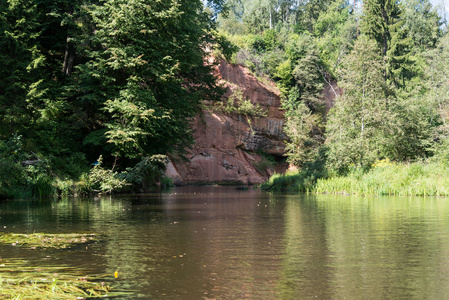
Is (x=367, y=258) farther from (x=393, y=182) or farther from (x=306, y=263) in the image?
(x=393, y=182)

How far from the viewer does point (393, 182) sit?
80.0ft

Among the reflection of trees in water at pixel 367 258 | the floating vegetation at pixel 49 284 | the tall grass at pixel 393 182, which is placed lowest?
the reflection of trees in water at pixel 367 258

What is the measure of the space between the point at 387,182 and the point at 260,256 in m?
19.4

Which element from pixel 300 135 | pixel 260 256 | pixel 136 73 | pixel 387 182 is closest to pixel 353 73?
pixel 387 182

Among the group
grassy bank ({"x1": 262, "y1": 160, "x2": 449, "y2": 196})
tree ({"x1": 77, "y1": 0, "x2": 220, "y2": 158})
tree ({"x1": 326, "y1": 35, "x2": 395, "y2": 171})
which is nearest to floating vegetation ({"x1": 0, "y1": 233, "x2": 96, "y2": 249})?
tree ({"x1": 77, "y1": 0, "x2": 220, "y2": 158})

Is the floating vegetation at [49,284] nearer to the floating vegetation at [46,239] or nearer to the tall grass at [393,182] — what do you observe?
the floating vegetation at [46,239]

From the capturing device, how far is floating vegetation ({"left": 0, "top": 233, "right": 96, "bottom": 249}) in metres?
7.64

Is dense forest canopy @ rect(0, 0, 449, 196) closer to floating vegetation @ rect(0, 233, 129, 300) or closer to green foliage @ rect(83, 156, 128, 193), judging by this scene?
green foliage @ rect(83, 156, 128, 193)

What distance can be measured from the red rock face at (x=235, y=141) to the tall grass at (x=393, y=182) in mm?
20333

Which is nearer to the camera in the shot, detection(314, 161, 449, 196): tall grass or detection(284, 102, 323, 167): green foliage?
detection(314, 161, 449, 196): tall grass

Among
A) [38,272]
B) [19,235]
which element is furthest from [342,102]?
[38,272]

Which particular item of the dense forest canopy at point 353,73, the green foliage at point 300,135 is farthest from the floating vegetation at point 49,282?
the green foliage at point 300,135

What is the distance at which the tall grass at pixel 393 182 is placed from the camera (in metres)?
23.3

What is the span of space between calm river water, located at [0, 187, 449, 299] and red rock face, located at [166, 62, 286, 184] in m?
33.5
